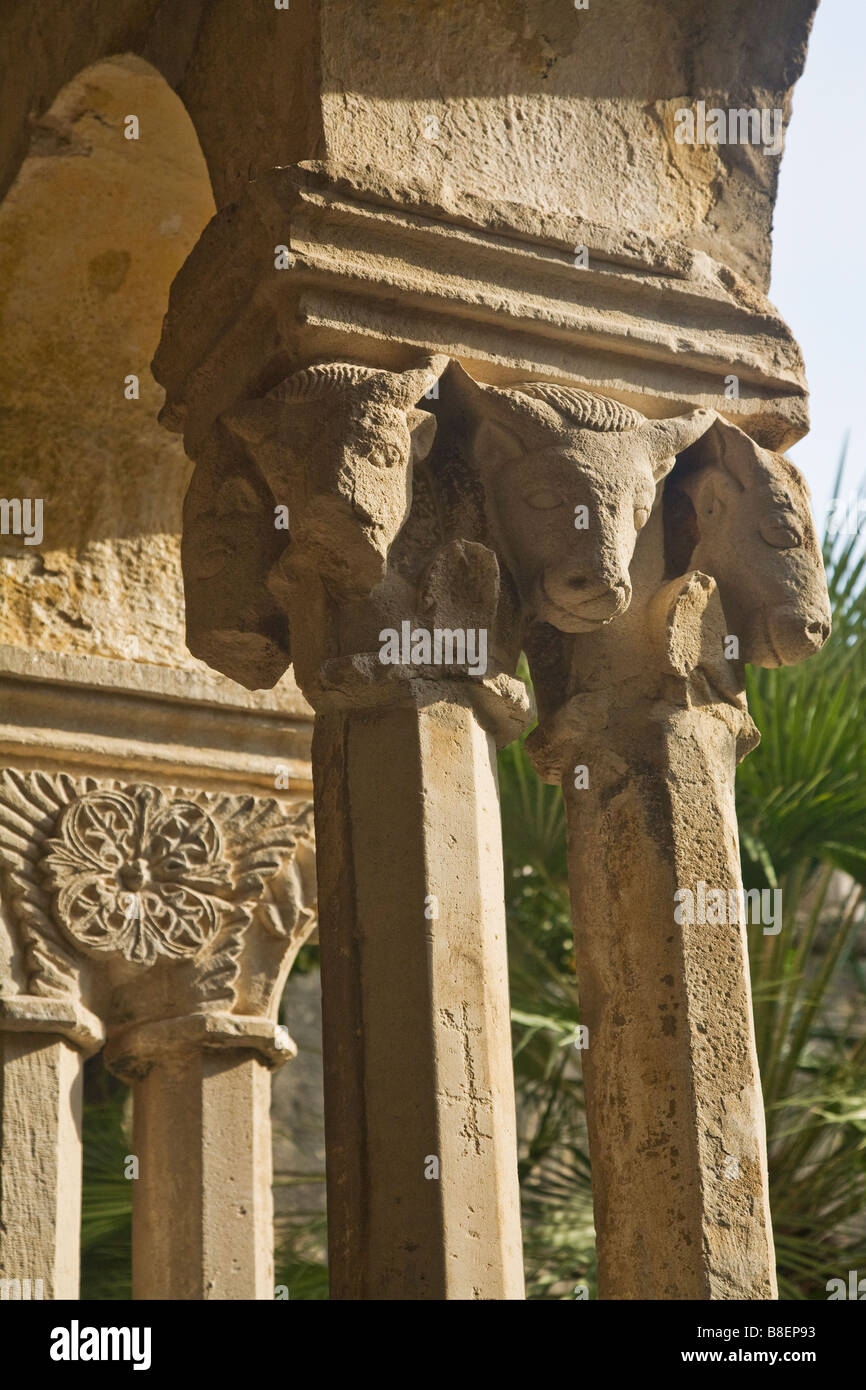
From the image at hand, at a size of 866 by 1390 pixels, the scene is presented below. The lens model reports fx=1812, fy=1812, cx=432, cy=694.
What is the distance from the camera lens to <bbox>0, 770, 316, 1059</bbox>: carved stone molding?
12.3 ft

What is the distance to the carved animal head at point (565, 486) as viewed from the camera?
2510 mm

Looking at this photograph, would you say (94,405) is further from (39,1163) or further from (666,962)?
(666,962)

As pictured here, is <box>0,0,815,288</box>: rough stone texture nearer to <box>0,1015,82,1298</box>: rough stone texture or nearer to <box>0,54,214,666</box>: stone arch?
<box>0,54,214,666</box>: stone arch

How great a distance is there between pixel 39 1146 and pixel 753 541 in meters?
1.92

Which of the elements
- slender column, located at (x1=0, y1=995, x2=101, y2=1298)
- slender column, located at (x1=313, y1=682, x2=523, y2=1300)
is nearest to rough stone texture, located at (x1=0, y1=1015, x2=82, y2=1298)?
slender column, located at (x1=0, y1=995, x2=101, y2=1298)

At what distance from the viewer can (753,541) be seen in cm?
268

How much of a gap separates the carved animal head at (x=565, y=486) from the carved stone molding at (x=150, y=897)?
1.57 m

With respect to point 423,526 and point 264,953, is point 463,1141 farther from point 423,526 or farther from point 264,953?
point 264,953

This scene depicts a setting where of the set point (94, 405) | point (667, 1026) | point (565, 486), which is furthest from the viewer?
point (94, 405)

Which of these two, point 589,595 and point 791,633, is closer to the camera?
point 589,595

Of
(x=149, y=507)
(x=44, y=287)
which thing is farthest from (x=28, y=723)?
(x=44, y=287)

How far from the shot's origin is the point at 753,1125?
240 centimetres

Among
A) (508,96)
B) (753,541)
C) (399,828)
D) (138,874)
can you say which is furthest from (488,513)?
(138,874)

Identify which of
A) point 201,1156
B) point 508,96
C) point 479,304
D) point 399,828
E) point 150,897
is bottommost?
point 201,1156
